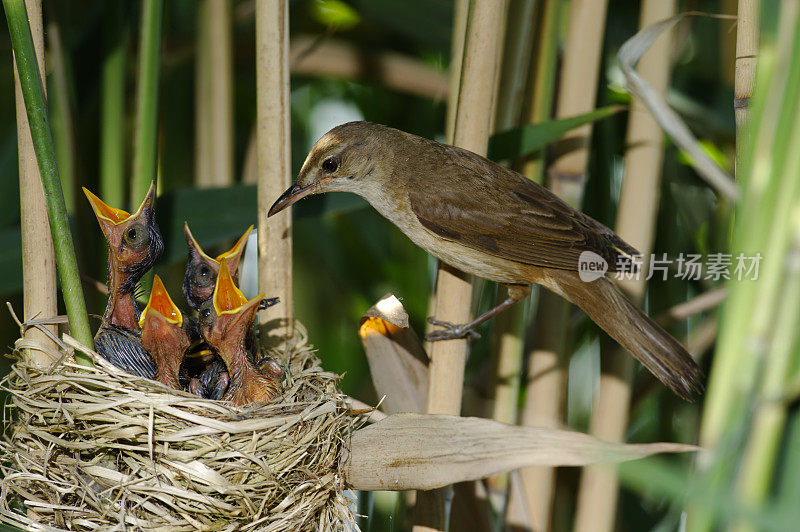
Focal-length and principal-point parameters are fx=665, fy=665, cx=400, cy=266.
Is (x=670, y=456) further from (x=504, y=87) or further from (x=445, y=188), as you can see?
(x=504, y=87)

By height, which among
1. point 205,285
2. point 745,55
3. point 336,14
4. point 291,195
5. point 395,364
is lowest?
point 395,364

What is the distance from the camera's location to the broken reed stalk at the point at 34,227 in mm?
1129

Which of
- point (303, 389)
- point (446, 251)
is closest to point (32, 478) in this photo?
point (303, 389)

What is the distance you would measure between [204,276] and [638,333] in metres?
0.99

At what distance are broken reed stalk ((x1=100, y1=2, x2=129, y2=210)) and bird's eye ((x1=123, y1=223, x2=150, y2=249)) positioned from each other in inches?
7.3

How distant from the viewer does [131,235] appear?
4.51 feet

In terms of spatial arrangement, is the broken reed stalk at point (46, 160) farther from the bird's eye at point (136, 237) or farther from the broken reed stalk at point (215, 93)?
the broken reed stalk at point (215, 93)

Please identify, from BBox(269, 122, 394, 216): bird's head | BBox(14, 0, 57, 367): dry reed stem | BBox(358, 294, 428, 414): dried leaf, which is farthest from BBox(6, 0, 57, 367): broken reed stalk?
BBox(358, 294, 428, 414): dried leaf

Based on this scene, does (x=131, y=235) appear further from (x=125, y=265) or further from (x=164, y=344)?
(x=164, y=344)

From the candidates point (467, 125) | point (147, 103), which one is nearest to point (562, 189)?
point (467, 125)

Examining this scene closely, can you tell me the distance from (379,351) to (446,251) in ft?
0.89

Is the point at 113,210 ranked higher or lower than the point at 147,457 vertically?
higher

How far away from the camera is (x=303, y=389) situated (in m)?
1.36

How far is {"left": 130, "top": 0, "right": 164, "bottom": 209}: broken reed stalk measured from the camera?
50.2 inches
